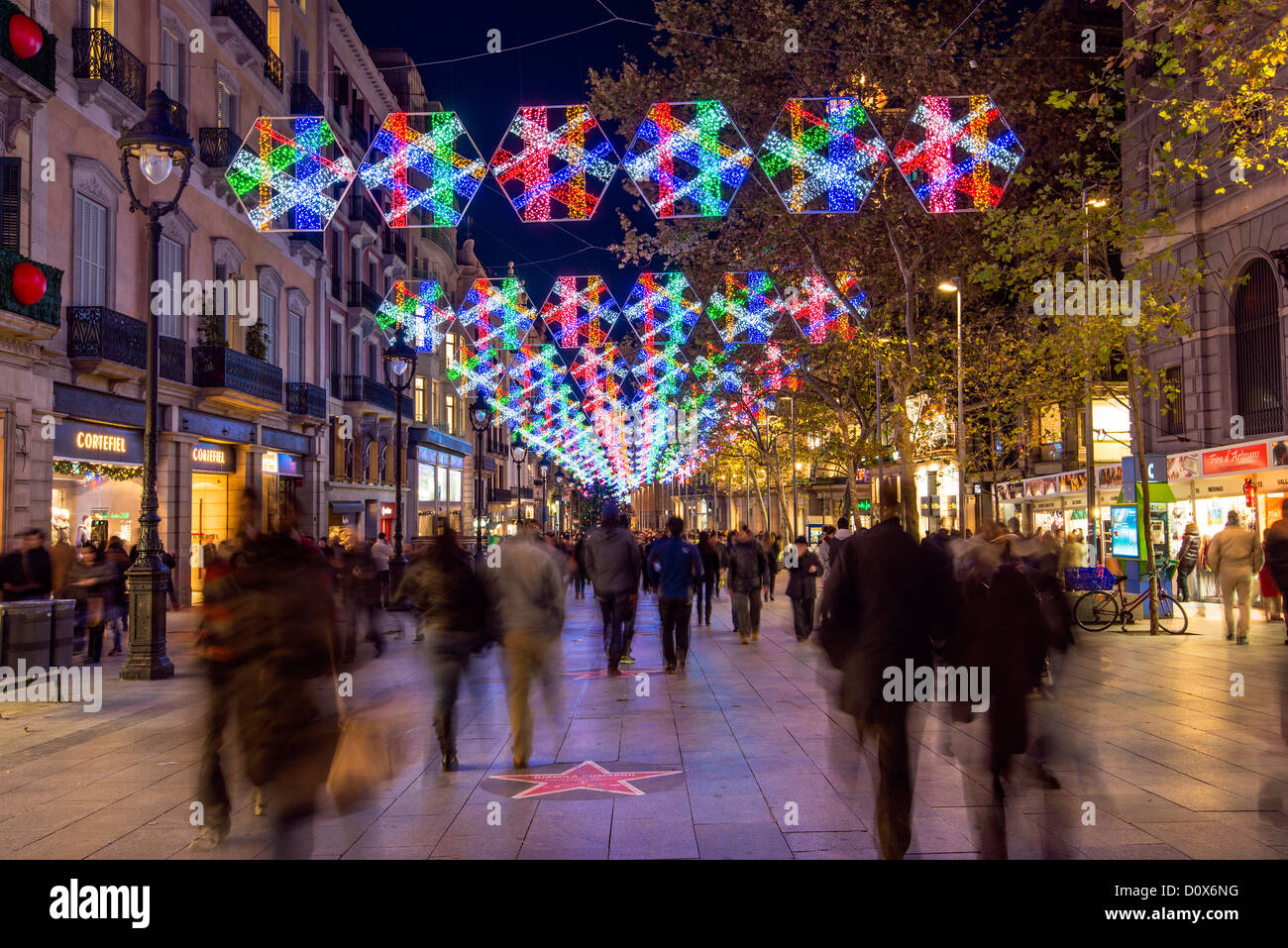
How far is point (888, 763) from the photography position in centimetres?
503

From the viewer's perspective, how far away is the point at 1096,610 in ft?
60.4

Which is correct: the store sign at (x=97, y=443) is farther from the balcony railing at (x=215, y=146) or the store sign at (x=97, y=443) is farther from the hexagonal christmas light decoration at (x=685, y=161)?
the hexagonal christmas light decoration at (x=685, y=161)

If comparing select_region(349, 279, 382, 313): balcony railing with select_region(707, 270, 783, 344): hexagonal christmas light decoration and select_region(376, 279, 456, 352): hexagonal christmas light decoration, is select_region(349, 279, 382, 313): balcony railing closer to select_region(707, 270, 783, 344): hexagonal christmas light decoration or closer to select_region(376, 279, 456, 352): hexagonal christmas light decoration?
select_region(376, 279, 456, 352): hexagonal christmas light decoration

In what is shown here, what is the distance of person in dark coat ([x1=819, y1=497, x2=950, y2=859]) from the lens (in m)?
5.03

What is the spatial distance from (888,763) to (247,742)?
3045 mm

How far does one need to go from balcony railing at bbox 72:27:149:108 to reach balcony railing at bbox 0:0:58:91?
86 centimetres

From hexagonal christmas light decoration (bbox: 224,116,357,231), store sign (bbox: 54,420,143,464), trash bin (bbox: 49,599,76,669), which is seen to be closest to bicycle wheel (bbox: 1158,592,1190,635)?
trash bin (bbox: 49,599,76,669)

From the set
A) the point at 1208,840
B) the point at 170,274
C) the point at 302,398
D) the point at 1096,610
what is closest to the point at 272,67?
the point at 170,274

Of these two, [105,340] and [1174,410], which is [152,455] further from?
[1174,410]

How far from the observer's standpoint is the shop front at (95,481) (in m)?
18.5

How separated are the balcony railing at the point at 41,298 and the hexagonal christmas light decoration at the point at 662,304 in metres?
13.0

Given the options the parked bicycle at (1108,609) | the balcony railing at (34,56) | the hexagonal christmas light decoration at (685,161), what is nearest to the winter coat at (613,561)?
the hexagonal christmas light decoration at (685,161)

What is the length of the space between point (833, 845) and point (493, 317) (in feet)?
168
